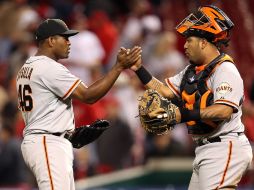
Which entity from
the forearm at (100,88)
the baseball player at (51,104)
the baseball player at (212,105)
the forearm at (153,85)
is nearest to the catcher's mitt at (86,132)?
the baseball player at (51,104)

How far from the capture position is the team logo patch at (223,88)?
6.45m

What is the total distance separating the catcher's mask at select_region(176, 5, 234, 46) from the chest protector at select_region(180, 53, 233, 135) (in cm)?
16

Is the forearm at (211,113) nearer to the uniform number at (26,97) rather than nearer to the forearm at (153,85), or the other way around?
the forearm at (153,85)

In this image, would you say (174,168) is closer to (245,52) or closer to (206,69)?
(245,52)

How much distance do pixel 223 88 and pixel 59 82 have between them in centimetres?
134

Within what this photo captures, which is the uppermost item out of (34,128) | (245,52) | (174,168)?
(245,52)

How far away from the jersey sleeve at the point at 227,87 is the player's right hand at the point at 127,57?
2.68ft

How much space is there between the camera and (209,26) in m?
6.70

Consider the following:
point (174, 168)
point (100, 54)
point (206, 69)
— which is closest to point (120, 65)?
point (206, 69)

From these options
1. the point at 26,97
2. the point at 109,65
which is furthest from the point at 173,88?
the point at 109,65

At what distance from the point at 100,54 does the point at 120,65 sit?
212 inches

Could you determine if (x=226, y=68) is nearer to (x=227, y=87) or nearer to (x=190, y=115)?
(x=227, y=87)

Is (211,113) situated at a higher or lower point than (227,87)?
lower

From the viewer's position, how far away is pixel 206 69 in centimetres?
669
